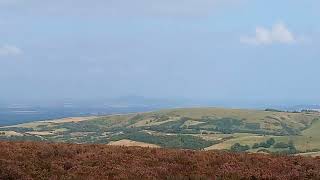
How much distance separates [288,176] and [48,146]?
1137 cm

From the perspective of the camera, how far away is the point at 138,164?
20.5m

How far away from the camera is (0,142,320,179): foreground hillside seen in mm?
18750

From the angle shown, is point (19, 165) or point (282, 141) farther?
point (282, 141)

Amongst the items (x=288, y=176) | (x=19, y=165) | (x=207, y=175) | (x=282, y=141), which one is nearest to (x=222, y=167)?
(x=207, y=175)

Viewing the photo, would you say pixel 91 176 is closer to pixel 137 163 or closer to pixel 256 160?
pixel 137 163

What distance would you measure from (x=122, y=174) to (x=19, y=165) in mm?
4445

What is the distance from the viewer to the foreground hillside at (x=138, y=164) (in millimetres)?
18750

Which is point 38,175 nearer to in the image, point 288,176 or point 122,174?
point 122,174

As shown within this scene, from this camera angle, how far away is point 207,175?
1878cm

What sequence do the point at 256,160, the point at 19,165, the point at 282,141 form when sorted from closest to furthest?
the point at 19,165 → the point at 256,160 → the point at 282,141

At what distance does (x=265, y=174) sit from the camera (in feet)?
62.4

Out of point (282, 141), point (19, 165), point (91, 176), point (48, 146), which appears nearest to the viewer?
point (91, 176)

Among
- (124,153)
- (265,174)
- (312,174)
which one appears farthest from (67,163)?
(312,174)

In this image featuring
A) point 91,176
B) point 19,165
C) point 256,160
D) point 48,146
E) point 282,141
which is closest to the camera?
point 91,176
